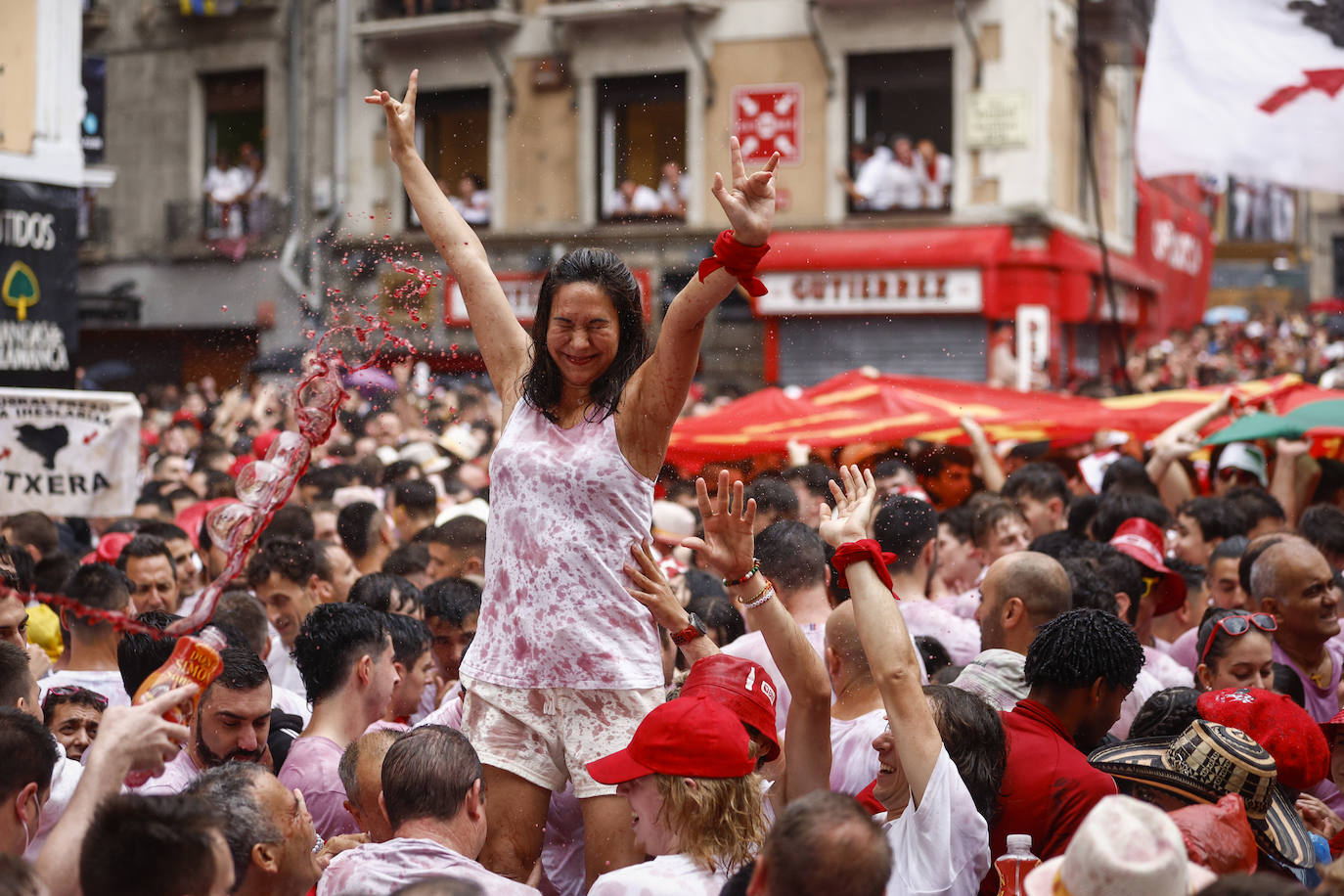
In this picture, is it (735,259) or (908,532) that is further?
(908,532)

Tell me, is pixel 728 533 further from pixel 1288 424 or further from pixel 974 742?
pixel 1288 424

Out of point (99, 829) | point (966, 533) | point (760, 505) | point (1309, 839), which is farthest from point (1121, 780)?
point (966, 533)

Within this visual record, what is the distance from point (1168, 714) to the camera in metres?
4.00

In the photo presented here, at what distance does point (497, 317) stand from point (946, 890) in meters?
1.70

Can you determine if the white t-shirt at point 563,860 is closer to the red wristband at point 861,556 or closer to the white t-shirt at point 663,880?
the white t-shirt at point 663,880

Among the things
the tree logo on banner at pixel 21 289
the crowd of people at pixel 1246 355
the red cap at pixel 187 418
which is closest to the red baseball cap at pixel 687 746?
the tree logo on banner at pixel 21 289

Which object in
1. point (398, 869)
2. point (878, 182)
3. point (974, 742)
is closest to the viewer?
point (398, 869)

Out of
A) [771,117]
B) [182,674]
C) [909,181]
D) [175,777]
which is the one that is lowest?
[175,777]

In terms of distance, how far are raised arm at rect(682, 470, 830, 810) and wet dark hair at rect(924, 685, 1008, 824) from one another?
0.87 ft

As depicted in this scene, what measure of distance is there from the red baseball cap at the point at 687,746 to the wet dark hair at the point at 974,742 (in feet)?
1.69

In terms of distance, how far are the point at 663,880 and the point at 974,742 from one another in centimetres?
86

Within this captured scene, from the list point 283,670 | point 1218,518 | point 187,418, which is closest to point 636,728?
point 283,670

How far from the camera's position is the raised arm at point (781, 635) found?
3.53 metres

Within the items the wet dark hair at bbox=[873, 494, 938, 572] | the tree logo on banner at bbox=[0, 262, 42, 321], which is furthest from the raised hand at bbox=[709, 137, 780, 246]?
the tree logo on banner at bbox=[0, 262, 42, 321]
